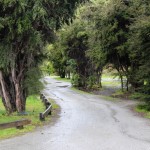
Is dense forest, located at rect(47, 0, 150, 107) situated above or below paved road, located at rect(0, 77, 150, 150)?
above

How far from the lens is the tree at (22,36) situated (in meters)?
16.6

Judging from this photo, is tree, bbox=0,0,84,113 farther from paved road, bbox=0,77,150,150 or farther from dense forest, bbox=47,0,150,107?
paved road, bbox=0,77,150,150

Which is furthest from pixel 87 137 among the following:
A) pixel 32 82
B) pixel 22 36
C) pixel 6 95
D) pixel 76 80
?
pixel 76 80

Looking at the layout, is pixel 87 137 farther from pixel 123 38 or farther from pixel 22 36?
pixel 123 38

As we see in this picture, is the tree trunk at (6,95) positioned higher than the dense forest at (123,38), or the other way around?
the dense forest at (123,38)

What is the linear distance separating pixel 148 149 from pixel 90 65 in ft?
133

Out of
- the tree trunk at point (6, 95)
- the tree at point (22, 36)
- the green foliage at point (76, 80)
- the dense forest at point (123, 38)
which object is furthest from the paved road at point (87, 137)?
the green foliage at point (76, 80)

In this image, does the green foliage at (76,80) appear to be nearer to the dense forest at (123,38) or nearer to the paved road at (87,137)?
the dense forest at (123,38)

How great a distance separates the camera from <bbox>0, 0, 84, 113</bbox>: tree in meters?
16.6

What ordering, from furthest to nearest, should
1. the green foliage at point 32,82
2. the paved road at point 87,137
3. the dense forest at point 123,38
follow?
the dense forest at point 123,38
the green foliage at point 32,82
the paved road at point 87,137

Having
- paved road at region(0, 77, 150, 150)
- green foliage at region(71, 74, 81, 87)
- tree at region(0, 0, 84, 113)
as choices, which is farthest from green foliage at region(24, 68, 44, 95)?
green foliage at region(71, 74, 81, 87)

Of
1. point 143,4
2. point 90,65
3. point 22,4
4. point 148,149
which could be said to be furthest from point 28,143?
point 90,65

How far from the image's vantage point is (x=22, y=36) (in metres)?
18.0

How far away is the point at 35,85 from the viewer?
2003 centimetres
